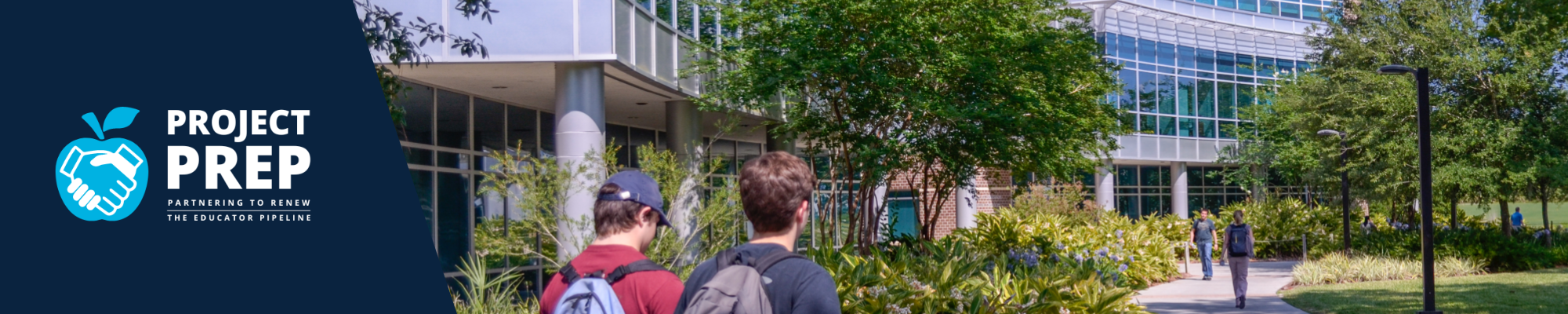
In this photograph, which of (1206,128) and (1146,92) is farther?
(1206,128)

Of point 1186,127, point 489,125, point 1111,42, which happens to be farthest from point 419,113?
point 1186,127

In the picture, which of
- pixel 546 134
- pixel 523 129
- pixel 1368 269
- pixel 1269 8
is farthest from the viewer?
pixel 1269 8

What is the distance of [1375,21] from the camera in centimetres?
2488

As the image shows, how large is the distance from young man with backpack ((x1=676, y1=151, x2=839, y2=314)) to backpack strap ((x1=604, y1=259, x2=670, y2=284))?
0.12 m

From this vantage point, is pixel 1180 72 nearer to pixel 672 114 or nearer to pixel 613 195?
pixel 672 114

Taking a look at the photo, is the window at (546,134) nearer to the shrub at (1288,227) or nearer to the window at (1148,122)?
the shrub at (1288,227)

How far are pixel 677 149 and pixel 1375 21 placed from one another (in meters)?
15.2

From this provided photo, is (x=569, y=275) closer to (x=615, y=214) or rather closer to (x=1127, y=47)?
(x=615, y=214)

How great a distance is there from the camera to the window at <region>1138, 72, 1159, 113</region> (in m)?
38.8

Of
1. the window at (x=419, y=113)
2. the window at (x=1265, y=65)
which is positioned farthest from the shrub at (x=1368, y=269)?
the window at (x=1265, y=65)

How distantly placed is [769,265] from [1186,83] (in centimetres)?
3918

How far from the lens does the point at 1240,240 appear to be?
1448 cm

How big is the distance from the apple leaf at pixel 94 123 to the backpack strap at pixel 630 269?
7.44 m

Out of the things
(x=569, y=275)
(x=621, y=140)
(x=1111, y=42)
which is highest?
(x=1111, y=42)
